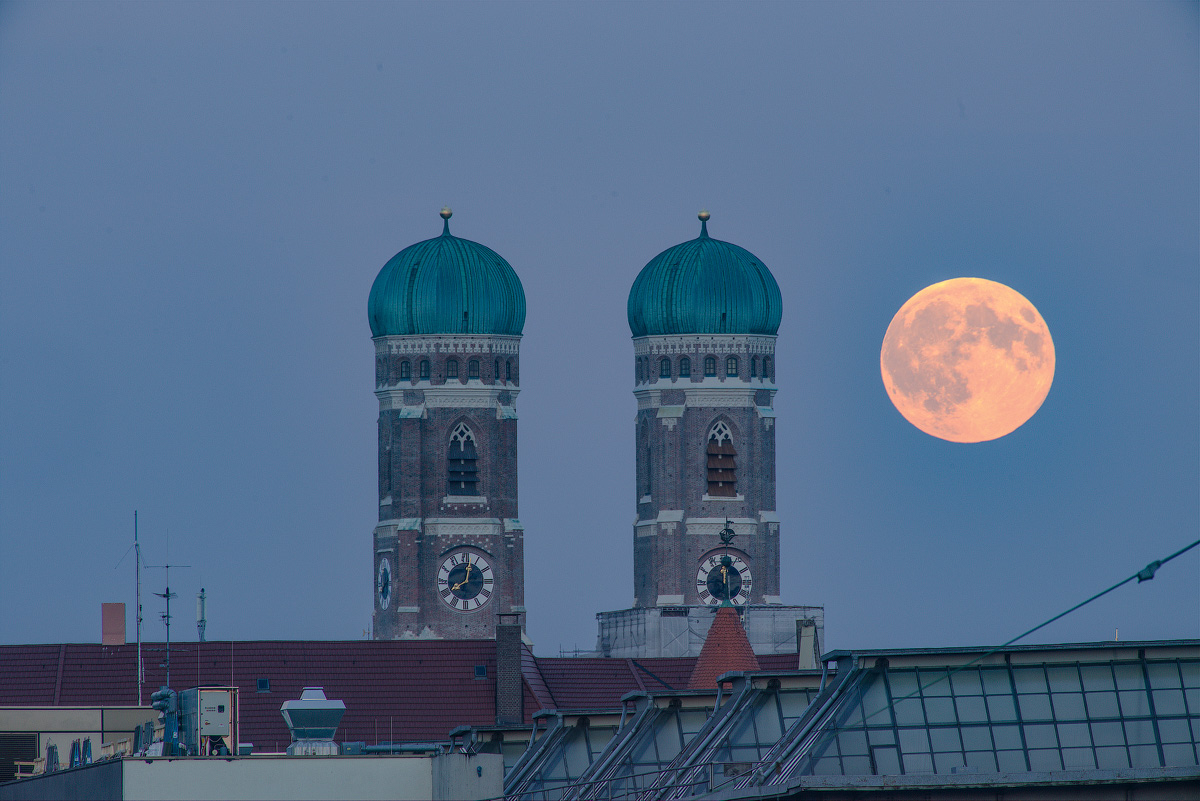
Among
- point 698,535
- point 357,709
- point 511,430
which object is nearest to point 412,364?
point 511,430

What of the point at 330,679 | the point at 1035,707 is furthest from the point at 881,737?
the point at 330,679

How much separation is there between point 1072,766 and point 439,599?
8675 centimetres

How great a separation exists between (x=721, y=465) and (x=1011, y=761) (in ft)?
286

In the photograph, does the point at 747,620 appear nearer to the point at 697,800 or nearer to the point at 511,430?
the point at 511,430

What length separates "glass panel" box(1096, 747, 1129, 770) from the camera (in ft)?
169

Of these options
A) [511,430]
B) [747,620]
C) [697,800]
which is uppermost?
[511,430]

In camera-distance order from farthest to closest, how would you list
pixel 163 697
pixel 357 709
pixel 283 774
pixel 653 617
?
pixel 653 617
pixel 357 709
pixel 163 697
pixel 283 774

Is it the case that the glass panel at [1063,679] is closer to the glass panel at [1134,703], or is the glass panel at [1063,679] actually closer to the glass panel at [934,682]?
the glass panel at [1134,703]

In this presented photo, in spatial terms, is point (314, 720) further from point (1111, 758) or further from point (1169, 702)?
point (1169, 702)

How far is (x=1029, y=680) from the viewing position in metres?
52.2

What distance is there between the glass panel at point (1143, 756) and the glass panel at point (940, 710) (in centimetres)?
288

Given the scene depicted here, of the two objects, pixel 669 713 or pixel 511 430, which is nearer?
pixel 669 713

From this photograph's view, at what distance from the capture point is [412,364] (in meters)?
139

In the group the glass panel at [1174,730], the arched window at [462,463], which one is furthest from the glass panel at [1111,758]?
the arched window at [462,463]
